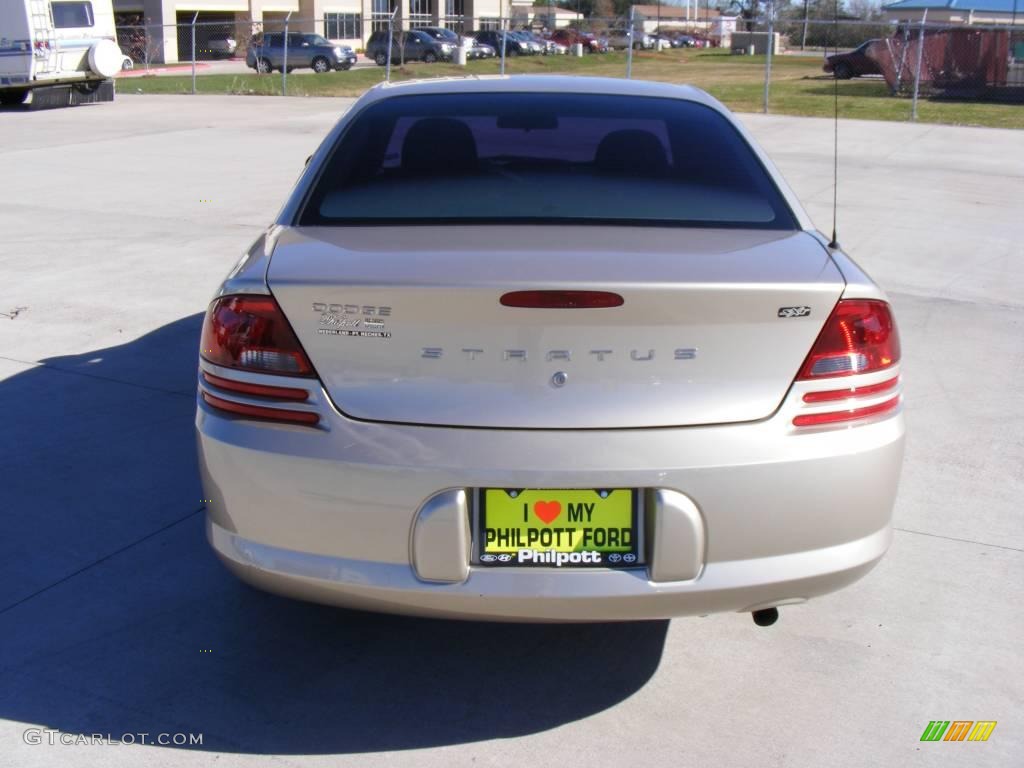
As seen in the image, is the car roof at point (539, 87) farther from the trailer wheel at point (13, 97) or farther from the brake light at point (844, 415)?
the trailer wheel at point (13, 97)

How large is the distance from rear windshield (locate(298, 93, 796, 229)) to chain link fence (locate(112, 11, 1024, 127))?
374 centimetres

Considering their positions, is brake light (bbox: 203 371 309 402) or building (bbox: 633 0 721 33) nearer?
brake light (bbox: 203 371 309 402)

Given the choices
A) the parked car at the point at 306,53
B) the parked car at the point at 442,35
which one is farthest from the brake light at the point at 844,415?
the parked car at the point at 442,35

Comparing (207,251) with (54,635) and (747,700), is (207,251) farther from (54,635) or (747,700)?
(747,700)

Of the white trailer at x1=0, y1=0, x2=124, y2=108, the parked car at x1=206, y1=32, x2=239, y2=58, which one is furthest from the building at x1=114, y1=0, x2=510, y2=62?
the white trailer at x1=0, y1=0, x2=124, y2=108

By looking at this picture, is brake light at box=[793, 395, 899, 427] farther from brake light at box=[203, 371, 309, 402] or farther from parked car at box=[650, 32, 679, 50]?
parked car at box=[650, 32, 679, 50]

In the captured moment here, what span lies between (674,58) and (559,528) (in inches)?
2319

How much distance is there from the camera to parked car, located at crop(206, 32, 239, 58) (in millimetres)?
51900

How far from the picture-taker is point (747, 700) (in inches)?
125

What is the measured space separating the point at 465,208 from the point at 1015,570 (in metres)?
2.26

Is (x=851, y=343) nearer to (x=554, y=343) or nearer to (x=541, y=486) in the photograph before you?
(x=554, y=343)

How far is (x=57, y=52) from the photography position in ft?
75.0

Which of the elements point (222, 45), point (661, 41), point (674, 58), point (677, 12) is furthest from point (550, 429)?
point (677, 12)

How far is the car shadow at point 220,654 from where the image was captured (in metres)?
3.05
